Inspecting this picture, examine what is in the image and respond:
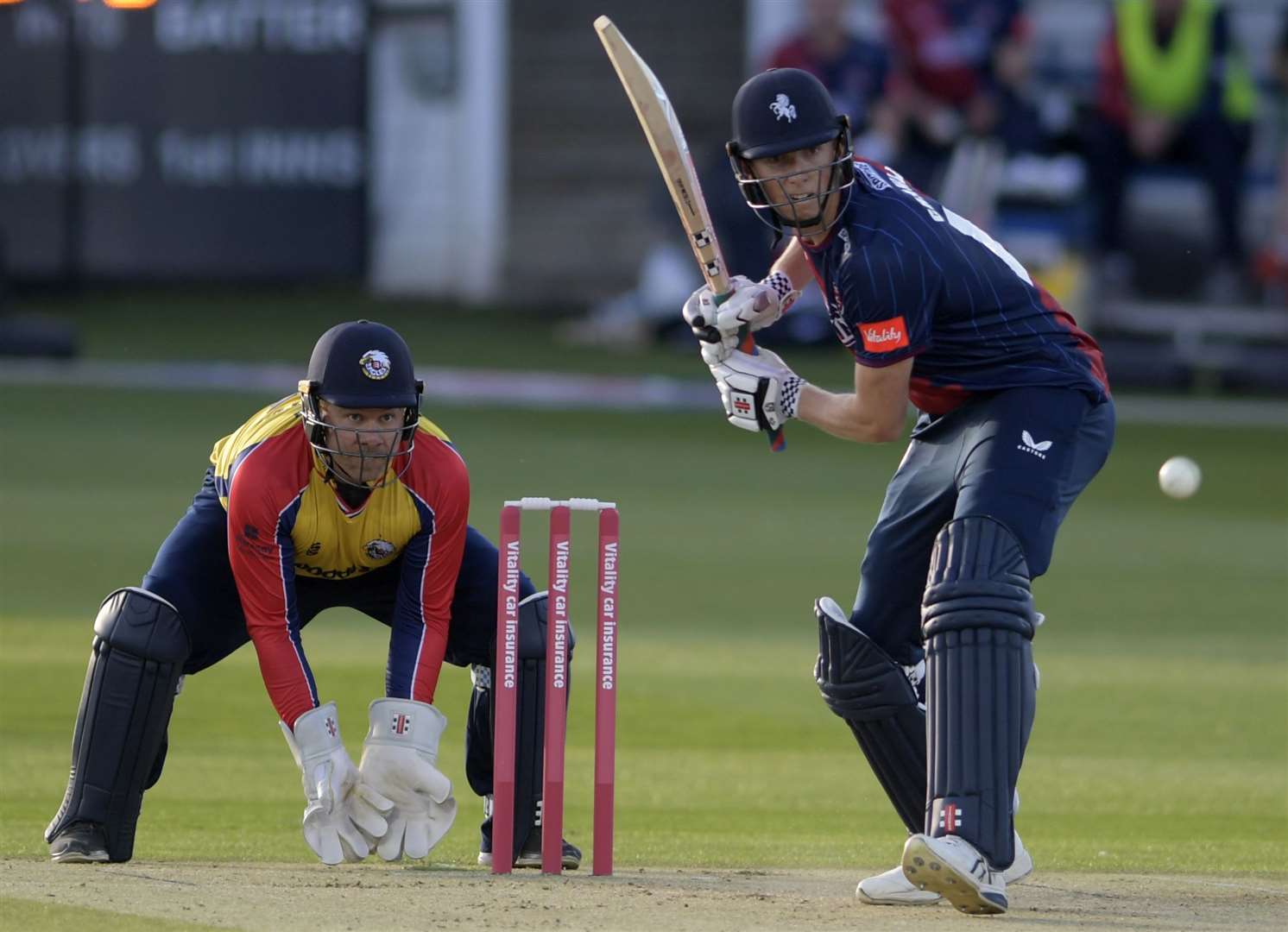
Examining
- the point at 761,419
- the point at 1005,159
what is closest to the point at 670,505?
the point at 1005,159

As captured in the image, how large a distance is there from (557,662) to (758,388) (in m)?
0.74

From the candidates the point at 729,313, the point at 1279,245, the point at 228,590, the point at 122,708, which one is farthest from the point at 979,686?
the point at 1279,245

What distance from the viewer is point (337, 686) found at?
7090 millimetres

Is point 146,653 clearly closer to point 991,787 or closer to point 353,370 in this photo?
point 353,370

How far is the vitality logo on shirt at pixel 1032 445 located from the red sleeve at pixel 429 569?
3.86 feet

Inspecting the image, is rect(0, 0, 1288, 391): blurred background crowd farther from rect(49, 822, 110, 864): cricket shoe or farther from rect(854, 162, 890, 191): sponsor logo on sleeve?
rect(49, 822, 110, 864): cricket shoe

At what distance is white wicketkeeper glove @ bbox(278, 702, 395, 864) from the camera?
4.43 metres

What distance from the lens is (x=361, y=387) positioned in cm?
440

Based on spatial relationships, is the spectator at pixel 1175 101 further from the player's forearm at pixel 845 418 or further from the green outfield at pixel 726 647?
the player's forearm at pixel 845 418

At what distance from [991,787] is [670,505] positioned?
697cm

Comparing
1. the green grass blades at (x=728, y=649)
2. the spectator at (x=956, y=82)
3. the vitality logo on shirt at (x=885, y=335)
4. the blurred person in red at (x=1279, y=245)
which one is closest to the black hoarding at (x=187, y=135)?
the green grass blades at (x=728, y=649)

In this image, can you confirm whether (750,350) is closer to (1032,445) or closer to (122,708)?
(1032,445)

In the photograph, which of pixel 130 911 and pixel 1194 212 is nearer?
pixel 130 911

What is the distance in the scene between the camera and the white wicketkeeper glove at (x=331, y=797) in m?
4.43
